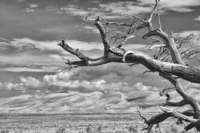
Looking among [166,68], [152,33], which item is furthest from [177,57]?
[166,68]

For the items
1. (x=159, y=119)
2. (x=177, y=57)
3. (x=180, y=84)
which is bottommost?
(x=159, y=119)

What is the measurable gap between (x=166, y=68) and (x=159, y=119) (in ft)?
11.6

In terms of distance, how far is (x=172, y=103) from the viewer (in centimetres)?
1166

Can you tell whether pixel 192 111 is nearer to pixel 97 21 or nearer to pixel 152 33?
pixel 152 33

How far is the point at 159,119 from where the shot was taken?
11.3 m

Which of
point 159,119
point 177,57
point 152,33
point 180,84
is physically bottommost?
point 159,119

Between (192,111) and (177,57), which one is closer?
(177,57)

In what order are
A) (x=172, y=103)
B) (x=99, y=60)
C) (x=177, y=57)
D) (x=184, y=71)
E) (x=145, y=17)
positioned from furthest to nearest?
(x=172, y=103)
(x=145, y=17)
(x=177, y=57)
(x=99, y=60)
(x=184, y=71)

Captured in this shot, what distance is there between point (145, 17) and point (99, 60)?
2.74 m

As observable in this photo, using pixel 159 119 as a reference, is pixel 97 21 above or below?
above

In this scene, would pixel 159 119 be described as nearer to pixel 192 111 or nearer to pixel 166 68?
pixel 192 111

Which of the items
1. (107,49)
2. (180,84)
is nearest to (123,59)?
(107,49)

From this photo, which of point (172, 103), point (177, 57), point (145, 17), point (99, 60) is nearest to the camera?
point (99, 60)

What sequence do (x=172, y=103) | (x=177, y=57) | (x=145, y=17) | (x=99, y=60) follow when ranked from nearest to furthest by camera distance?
1. (x=99, y=60)
2. (x=177, y=57)
3. (x=145, y=17)
4. (x=172, y=103)
